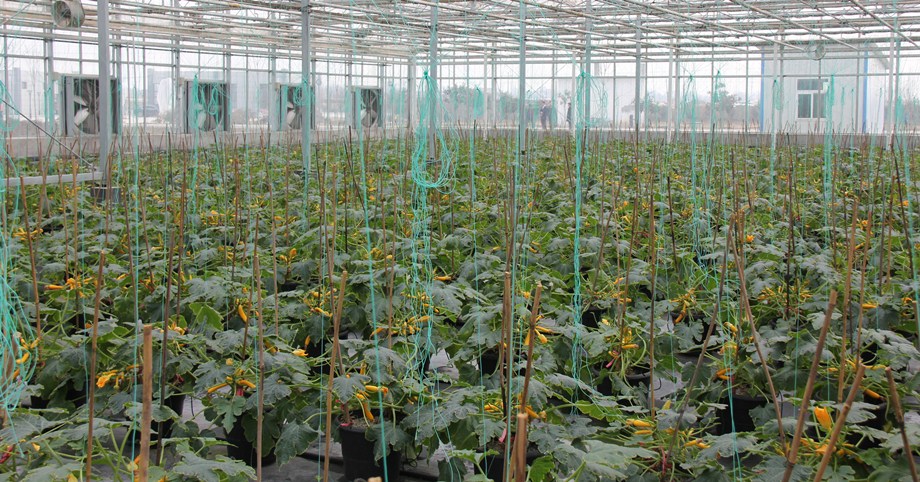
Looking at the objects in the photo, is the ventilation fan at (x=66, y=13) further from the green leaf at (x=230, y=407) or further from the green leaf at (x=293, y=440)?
the green leaf at (x=293, y=440)

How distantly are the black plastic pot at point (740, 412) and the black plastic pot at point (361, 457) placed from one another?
1120 millimetres

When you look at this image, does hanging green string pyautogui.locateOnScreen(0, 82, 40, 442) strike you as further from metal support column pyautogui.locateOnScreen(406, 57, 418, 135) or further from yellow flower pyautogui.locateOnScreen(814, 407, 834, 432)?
metal support column pyautogui.locateOnScreen(406, 57, 418, 135)

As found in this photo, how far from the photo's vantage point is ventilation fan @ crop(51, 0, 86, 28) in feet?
20.2

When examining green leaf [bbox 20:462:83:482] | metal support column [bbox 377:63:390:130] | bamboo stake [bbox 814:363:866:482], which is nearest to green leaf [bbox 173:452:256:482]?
green leaf [bbox 20:462:83:482]

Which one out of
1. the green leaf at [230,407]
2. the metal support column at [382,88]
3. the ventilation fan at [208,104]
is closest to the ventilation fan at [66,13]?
the green leaf at [230,407]

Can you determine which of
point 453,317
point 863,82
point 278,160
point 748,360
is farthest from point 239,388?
point 863,82

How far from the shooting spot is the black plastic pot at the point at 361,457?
2.48 metres

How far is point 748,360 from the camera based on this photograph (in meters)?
2.72

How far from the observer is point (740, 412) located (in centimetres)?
297

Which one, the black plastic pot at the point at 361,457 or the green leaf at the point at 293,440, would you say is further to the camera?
the black plastic pot at the point at 361,457

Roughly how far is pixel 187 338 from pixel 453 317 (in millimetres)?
941

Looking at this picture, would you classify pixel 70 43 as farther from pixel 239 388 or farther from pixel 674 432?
pixel 674 432

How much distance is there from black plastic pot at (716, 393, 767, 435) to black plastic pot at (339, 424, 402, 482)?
1.12m

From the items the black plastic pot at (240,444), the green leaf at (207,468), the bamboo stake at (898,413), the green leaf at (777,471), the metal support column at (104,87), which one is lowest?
the black plastic pot at (240,444)
